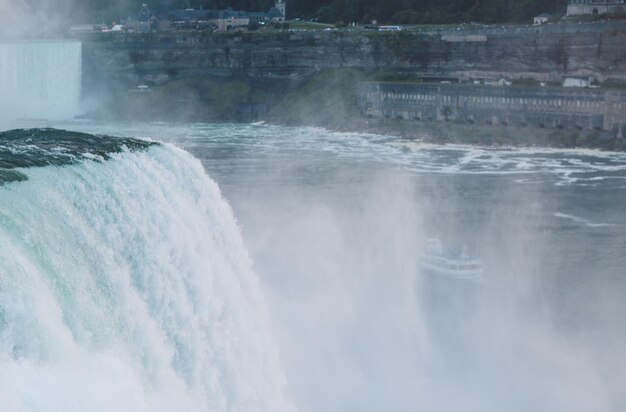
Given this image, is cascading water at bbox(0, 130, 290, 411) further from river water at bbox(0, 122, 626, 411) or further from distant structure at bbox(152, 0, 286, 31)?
distant structure at bbox(152, 0, 286, 31)

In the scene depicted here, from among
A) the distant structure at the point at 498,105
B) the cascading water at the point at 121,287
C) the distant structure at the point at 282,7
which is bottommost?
the distant structure at the point at 498,105

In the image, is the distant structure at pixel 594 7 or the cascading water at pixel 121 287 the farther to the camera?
the distant structure at pixel 594 7

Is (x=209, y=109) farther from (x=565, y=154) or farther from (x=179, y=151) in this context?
(x=179, y=151)

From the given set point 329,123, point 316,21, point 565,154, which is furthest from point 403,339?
point 316,21

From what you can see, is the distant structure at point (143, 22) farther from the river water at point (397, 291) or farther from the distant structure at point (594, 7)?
the river water at point (397, 291)

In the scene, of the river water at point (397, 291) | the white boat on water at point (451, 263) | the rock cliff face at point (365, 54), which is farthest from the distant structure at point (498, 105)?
the white boat on water at point (451, 263)

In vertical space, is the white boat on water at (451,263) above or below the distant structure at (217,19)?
below

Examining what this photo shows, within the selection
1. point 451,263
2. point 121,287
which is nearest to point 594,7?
point 451,263
